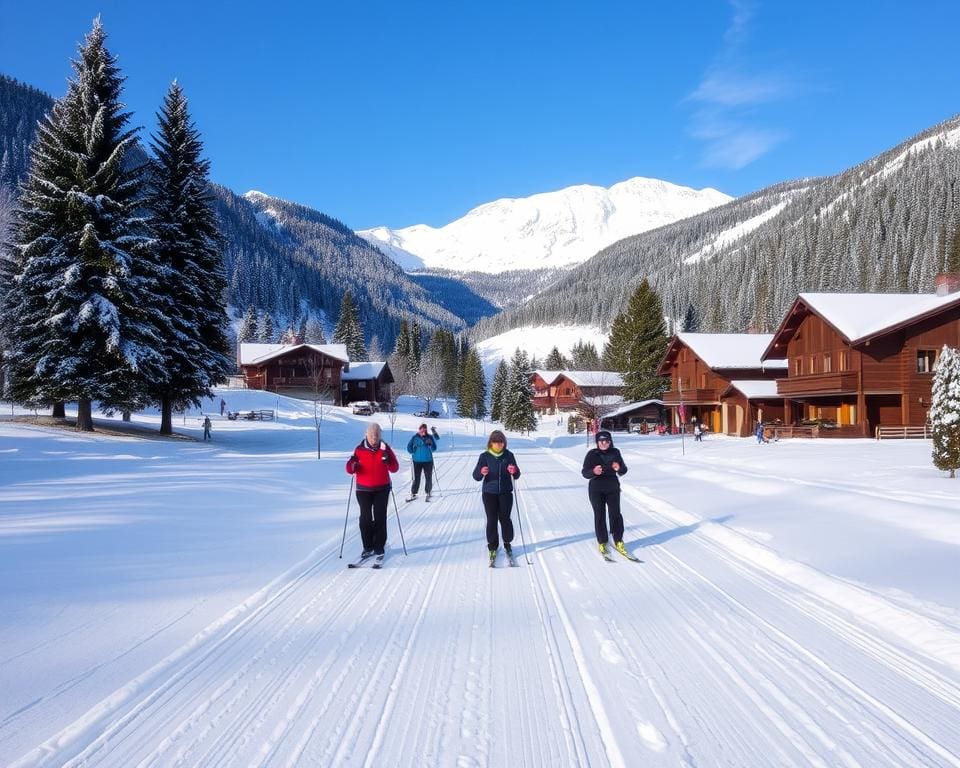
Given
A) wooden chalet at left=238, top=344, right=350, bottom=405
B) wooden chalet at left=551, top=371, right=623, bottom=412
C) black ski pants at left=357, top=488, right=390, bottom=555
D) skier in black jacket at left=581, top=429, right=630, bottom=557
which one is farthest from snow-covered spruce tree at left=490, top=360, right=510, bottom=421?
black ski pants at left=357, top=488, right=390, bottom=555

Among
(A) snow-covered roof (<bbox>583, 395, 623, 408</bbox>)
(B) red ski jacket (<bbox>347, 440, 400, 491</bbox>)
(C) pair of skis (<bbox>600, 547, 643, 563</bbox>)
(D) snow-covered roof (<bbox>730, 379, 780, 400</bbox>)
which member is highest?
(D) snow-covered roof (<bbox>730, 379, 780, 400</bbox>)

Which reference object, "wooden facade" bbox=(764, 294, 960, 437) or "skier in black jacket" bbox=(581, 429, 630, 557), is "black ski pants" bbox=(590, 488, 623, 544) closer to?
"skier in black jacket" bbox=(581, 429, 630, 557)

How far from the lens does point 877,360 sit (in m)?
33.1

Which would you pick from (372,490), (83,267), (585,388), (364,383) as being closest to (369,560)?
(372,490)

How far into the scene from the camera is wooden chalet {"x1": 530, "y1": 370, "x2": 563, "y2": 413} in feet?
286

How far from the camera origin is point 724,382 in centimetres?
4612

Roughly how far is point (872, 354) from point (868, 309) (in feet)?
15.1

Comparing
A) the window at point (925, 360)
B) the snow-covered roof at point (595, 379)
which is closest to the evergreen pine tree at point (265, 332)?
the snow-covered roof at point (595, 379)

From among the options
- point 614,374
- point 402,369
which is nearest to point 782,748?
point 614,374

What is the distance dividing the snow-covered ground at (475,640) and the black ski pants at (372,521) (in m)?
0.34

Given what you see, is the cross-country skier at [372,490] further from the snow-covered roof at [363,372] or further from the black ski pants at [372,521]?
the snow-covered roof at [363,372]

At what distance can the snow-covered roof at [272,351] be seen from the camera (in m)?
68.8

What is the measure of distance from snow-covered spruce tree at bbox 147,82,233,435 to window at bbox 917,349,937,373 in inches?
1357

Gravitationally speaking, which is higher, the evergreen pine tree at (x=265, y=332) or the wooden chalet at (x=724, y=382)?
the evergreen pine tree at (x=265, y=332)
